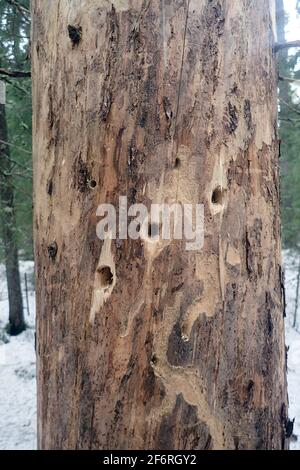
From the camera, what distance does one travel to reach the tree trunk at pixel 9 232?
8.62 meters

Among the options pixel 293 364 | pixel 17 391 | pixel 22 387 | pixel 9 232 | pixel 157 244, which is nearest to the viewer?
pixel 157 244

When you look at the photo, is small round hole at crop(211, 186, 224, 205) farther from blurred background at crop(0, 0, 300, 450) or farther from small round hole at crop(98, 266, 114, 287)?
blurred background at crop(0, 0, 300, 450)

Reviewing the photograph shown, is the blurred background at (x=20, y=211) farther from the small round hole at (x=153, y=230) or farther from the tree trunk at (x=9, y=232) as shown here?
the small round hole at (x=153, y=230)

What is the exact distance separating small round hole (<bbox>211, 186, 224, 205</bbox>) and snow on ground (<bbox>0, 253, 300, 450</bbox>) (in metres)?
3.99

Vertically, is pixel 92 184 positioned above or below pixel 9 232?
above

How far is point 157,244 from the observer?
117 cm

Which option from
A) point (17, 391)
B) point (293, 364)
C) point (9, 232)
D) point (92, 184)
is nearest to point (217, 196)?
point (92, 184)

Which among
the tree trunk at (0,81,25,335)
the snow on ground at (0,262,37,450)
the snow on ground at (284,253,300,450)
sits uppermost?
the tree trunk at (0,81,25,335)

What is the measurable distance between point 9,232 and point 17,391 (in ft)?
12.0

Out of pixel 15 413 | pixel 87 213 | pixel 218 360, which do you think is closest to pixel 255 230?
pixel 218 360

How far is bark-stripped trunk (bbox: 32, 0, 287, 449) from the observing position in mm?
1154

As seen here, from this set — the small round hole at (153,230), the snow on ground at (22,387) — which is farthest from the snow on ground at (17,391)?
the small round hole at (153,230)

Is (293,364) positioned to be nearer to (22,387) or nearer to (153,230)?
(22,387)

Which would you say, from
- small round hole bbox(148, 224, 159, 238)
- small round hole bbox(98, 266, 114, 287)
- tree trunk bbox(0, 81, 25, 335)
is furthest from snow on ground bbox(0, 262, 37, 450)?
small round hole bbox(148, 224, 159, 238)
